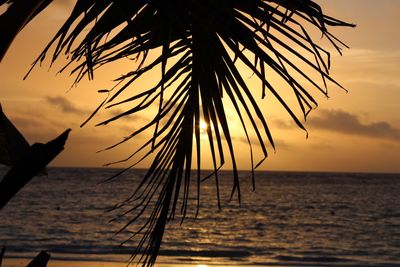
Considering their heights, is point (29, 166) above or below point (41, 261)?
above

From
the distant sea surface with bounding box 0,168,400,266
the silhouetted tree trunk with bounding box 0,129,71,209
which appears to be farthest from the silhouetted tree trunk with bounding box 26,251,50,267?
the distant sea surface with bounding box 0,168,400,266

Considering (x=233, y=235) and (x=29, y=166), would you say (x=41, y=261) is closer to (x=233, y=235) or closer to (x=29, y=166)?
(x=29, y=166)

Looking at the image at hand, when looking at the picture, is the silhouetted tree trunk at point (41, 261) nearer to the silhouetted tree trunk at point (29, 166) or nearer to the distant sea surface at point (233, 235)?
the silhouetted tree trunk at point (29, 166)

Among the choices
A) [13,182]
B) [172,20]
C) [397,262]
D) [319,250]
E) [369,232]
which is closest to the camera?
[13,182]

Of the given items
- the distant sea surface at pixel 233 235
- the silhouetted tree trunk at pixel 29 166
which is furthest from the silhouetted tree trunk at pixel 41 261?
the distant sea surface at pixel 233 235

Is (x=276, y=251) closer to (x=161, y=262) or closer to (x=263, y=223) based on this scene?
(x=161, y=262)

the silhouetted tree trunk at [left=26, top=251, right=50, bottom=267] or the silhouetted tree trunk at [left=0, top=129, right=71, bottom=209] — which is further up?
the silhouetted tree trunk at [left=0, top=129, right=71, bottom=209]

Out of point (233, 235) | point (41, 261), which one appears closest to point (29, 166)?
point (41, 261)

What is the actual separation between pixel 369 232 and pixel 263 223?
223 inches

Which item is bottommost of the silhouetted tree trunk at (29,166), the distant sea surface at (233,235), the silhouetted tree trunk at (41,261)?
the distant sea surface at (233,235)

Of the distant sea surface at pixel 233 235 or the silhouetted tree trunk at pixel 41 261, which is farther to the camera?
the distant sea surface at pixel 233 235

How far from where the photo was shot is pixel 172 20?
178 centimetres

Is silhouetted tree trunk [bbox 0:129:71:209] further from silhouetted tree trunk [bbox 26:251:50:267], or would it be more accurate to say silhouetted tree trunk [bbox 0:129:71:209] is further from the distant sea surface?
the distant sea surface

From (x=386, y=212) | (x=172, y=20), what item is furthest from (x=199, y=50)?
(x=386, y=212)
